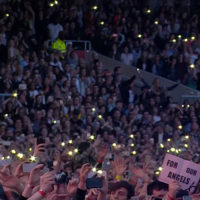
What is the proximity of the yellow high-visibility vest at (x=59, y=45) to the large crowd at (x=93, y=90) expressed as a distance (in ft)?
0.09

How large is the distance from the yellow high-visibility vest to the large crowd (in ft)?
0.09

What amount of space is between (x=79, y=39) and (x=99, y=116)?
3286 mm

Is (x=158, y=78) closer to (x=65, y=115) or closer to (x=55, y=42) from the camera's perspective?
(x=55, y=42)

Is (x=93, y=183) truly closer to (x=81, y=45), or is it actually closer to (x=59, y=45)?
(x=59, y=45)

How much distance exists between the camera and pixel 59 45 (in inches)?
631

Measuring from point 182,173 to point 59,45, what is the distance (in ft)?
26.2

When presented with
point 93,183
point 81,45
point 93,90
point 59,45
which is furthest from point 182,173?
point 81,45

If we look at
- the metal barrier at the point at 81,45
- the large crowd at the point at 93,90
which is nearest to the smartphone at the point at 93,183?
the large crowd at the point at 93,90

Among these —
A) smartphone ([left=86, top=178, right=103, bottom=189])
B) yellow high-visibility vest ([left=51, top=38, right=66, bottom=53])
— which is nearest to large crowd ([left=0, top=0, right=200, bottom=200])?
yellow high-visibility vest ([left=51, top=38, right=66, bottom=53])

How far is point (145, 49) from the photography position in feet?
57.0

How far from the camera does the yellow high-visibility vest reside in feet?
52.2

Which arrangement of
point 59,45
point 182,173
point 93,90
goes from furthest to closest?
1. point 59,45
2. point 93,90
3. point 182,173

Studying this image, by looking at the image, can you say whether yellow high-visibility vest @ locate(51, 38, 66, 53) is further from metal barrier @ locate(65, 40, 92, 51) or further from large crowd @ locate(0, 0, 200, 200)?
metal barrier @ locate(65, 40, 92, 51)

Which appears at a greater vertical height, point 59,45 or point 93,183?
point 59,45
